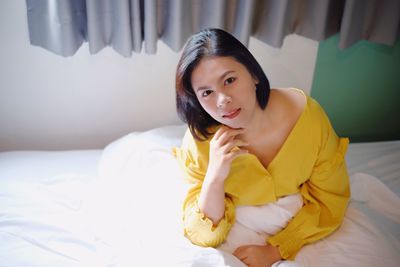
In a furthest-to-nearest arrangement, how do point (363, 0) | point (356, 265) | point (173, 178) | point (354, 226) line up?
point (363, 0)
point (173, 178)
point (354, 226)
point (356, 265)

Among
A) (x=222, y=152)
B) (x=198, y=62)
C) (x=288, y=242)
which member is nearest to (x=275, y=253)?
(x=288, y=242)

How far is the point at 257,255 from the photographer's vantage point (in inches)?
41.0

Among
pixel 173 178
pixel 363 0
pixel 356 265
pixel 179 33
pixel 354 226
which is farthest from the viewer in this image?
pixel 363 0

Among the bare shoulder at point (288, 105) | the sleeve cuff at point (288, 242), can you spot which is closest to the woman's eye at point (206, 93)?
the bare shoulder at point (288, 105)

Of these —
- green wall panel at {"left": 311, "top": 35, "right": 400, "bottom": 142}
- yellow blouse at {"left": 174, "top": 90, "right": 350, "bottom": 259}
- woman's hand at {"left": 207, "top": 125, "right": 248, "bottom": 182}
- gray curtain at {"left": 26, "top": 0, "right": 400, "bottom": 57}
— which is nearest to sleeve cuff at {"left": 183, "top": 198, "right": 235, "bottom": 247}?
yellow blouse at {"left": 174, "top": 90, "right": 350, "bottom": 259}

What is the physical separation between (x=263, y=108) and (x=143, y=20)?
76 cm

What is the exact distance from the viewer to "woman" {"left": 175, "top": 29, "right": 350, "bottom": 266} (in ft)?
3.24

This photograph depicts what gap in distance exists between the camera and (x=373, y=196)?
1341 mm

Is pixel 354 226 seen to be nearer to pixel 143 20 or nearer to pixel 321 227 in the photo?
pixel 321 227

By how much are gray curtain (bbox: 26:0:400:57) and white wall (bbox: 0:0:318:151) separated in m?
0.10

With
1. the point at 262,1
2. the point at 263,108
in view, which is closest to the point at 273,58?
the point at 262,1

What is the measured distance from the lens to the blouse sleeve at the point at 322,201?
108 centimetres

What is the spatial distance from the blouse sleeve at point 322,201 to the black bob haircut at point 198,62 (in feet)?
0.79

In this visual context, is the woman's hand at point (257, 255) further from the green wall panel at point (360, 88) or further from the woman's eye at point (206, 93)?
the green wall panel at point (360, 88)
